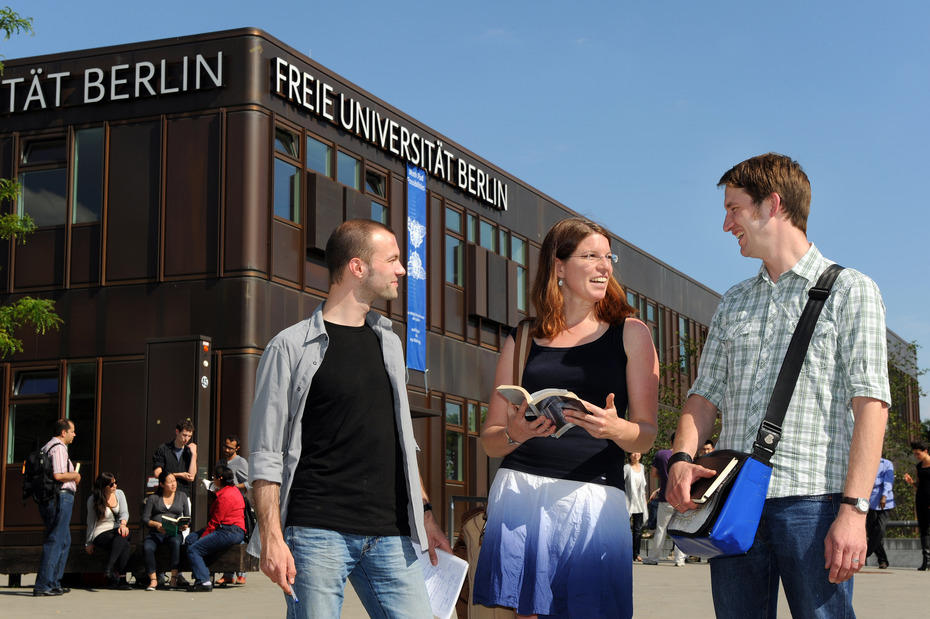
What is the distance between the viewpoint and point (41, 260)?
2438 cm

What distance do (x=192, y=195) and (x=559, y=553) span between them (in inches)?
790

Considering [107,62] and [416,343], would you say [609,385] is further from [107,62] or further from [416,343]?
[416,343]

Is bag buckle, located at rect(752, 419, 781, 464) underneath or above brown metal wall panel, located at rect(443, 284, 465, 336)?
underneath

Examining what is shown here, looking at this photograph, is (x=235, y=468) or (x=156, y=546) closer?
(x=156, y=546)

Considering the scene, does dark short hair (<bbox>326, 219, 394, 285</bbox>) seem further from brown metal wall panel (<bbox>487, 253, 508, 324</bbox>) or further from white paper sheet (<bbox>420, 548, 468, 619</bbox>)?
brown metal wall panel (<bbox>487, 253, 508, 324</bbox>)

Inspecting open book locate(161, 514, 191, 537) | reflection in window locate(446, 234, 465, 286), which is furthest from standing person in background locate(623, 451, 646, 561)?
reflection in window locate(446, 234, 465, 286)

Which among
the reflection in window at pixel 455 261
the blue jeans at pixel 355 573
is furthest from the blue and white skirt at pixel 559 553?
the reflection in window at pixel 455 261

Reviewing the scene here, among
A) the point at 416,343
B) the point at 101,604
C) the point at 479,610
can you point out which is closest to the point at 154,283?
the point at 416,343

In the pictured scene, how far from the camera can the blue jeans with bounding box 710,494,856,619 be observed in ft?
12.4

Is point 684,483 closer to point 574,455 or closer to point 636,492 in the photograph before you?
point 574,455

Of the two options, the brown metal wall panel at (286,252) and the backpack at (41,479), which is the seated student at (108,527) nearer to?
the backpack at (41,479)

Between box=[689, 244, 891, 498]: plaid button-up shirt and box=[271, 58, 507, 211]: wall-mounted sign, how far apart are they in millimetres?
20657

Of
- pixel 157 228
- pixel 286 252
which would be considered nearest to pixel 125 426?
pixel 157 228

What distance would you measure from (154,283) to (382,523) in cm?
1982
